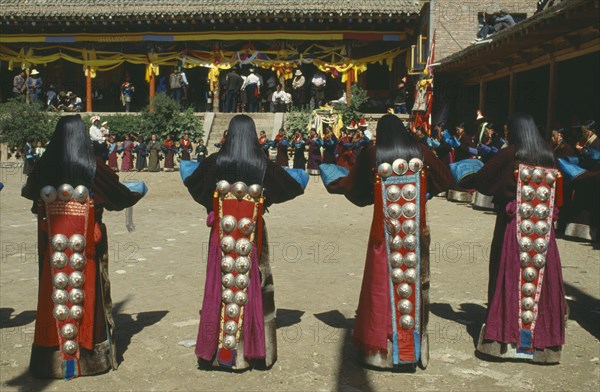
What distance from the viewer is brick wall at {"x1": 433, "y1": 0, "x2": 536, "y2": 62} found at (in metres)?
21.4

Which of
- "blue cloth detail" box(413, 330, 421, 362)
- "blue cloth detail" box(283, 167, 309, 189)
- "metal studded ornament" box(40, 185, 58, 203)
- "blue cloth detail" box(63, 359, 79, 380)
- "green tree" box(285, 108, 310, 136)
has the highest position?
"green tree" box(285, 108, 310, 136)

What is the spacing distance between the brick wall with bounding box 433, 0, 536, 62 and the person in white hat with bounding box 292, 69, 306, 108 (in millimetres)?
5031

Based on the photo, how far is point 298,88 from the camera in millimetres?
24453

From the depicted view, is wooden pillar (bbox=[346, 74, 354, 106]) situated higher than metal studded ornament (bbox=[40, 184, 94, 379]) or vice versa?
wooden pillar (bbox=[346, 74, 354, 106])

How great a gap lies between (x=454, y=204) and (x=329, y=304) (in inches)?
308

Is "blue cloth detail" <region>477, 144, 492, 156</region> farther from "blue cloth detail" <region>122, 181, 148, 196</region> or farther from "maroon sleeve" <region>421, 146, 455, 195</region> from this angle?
"blue cloth detail" <region>122, 181, 148, 196</region>

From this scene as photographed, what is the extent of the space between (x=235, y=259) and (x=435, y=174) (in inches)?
62.4

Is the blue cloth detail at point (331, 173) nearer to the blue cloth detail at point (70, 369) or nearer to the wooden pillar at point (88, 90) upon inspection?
the blue cloth detail at point (70, 369)

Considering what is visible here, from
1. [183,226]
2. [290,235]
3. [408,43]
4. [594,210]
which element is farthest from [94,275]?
[408,43]

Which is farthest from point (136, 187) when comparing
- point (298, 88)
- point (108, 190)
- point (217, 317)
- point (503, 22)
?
point (298, 88)

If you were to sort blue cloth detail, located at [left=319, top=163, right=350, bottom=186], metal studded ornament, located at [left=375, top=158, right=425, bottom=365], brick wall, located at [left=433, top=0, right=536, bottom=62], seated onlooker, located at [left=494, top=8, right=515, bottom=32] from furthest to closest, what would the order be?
brick wall, located at [left=433, top=0, right=536, bottom=62], seated onlooker, located at [left=494, top=8, right=515, bottom=32], blue cloth detail, located at [left=319, top=163, right=350, bottom=186], metal studded ornament, located at [left=375, top=158, right=425, bottom=365]

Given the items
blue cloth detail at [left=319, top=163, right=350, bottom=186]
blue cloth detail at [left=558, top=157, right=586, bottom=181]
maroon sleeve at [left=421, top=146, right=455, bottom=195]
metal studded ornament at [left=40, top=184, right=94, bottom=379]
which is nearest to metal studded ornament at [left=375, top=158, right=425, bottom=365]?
maroon sleeve at [left=421, top=146, right=455, bottom=195]

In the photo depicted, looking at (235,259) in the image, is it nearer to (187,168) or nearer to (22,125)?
(187,168)

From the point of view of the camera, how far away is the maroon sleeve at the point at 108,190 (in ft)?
15.9
